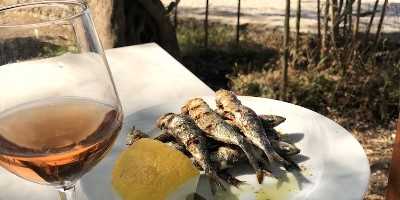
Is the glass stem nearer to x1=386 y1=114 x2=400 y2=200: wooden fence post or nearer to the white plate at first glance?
the white plate

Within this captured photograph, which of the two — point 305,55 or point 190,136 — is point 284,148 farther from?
point 305,55

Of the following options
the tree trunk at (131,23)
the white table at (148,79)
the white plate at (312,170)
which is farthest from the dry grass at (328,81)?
the white plate at (312,170)

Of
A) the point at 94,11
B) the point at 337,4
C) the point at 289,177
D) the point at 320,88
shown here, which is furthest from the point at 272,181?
the point at 337,4

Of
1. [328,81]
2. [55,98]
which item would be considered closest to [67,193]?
[55,98]

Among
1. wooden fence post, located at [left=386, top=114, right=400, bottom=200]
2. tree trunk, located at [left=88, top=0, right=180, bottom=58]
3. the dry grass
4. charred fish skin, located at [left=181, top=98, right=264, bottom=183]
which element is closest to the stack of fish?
charred fish skin, located at [left=181, top=98, right=264, bottom=183]

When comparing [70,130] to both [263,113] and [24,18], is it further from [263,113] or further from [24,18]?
[263,113]

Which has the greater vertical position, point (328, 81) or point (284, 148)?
point (284, 148)
